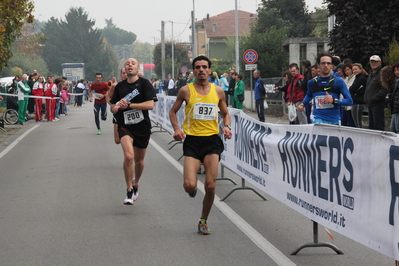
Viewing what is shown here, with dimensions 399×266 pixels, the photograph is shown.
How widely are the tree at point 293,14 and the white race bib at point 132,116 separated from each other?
5943 centimetres

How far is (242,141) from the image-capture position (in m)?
9.66

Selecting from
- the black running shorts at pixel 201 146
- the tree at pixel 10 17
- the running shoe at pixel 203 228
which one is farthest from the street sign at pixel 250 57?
the running shoe at pixel 203 228

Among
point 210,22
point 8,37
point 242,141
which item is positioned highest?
point 210,22

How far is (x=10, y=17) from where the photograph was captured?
22.0 meters

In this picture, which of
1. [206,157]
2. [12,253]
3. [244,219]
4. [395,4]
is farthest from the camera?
[395,4]

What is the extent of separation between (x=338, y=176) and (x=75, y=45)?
403ft

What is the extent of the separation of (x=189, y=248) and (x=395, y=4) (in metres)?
17.1

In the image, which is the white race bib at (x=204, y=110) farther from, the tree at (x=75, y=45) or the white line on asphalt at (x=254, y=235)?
the tree at (x=75, y=45)

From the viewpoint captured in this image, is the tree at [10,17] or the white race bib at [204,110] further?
the tree at [10,17]

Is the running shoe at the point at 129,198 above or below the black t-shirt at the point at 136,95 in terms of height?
below

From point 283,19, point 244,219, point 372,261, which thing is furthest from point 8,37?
point 283,19

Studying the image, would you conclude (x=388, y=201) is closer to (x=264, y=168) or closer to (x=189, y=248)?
(x=189, y=248)

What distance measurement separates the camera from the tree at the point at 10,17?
2142 centimetres

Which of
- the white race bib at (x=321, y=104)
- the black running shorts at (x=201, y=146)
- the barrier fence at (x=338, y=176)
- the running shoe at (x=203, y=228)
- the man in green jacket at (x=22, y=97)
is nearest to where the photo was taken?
the barrier fence at (x=338, y=176)
